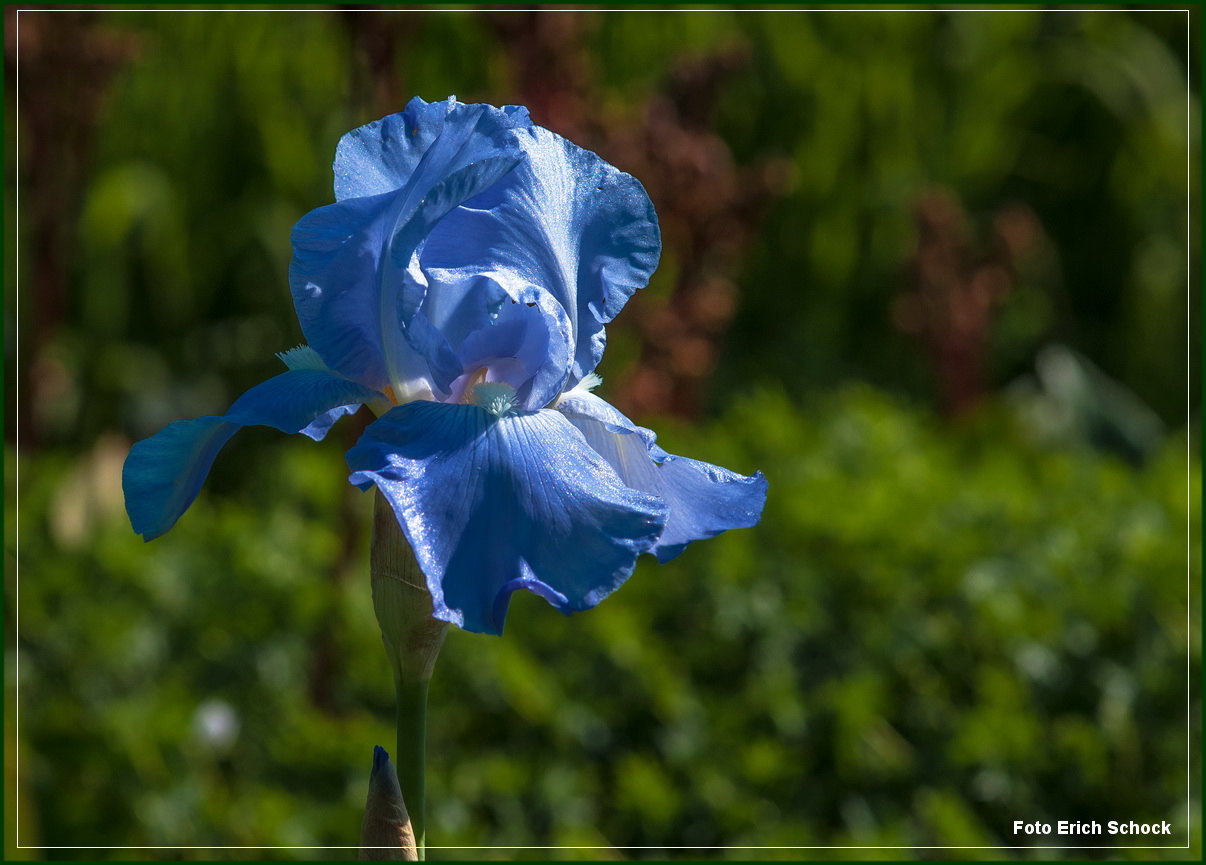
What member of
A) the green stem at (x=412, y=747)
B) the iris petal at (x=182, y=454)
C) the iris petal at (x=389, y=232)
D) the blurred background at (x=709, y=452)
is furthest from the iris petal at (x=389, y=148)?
the blurred background at (x=709, y=452)

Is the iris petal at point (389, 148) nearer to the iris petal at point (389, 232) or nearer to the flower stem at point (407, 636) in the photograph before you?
the iris petal at point (389, 232)

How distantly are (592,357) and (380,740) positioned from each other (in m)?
1.30

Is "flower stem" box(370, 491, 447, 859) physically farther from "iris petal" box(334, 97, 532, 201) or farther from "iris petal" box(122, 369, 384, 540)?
"iris petal" box(334, 97, 532, 201)

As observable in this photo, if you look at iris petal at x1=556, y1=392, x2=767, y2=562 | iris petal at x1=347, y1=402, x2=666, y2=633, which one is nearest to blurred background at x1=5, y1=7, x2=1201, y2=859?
iris petal at x1=556, y1=392, x2=767, y2=562

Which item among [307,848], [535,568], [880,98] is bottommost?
[307,848]

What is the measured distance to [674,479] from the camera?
0.81 metres

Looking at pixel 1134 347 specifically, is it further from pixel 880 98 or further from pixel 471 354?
pixel 471 354

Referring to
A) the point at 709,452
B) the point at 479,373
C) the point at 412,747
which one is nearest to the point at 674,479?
the point at 479,373

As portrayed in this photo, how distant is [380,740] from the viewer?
1912 mm

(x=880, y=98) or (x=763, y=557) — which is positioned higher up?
(x=880, y=98)

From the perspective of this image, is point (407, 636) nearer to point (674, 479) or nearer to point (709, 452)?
point (674, 479)

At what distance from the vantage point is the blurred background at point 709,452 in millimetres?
1916

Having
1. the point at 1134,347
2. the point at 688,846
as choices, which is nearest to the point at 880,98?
the point at 1134,347

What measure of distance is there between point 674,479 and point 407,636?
8.6 inches
